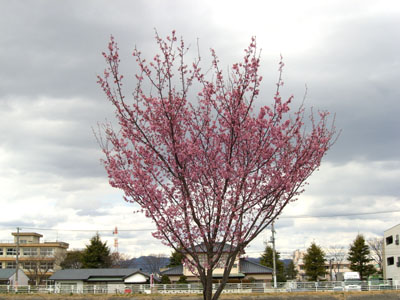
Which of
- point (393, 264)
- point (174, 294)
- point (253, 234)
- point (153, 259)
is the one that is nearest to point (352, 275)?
point (393, 264)

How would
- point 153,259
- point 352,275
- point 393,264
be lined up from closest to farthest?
point 352,275 → point 393,264 → point 153,259

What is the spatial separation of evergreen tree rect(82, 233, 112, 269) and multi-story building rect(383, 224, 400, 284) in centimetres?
4037


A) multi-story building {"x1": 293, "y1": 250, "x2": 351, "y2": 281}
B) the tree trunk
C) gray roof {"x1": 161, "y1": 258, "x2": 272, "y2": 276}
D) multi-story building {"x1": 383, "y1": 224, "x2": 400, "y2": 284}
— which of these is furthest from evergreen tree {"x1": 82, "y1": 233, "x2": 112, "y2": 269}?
the tree trunk

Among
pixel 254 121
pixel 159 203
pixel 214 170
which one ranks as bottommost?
pixel 159 203

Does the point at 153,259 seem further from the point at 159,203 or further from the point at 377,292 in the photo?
the point at 159,203

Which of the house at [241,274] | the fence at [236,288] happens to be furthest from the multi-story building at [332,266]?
the fence at [236,288]

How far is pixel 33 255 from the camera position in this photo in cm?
9112

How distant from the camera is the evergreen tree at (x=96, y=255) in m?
65.8

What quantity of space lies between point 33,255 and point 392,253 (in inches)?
2704

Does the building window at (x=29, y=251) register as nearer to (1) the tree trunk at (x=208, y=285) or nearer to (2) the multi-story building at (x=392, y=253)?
(2) the multi-story building at (x=392, y=253)

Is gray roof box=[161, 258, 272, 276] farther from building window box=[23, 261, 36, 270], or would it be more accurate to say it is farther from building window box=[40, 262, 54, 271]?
building window box=[23, 261, 36, 270]

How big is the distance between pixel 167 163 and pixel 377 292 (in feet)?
123

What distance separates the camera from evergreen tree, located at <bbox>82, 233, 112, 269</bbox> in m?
65.8

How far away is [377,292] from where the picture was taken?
4059 centimetres
